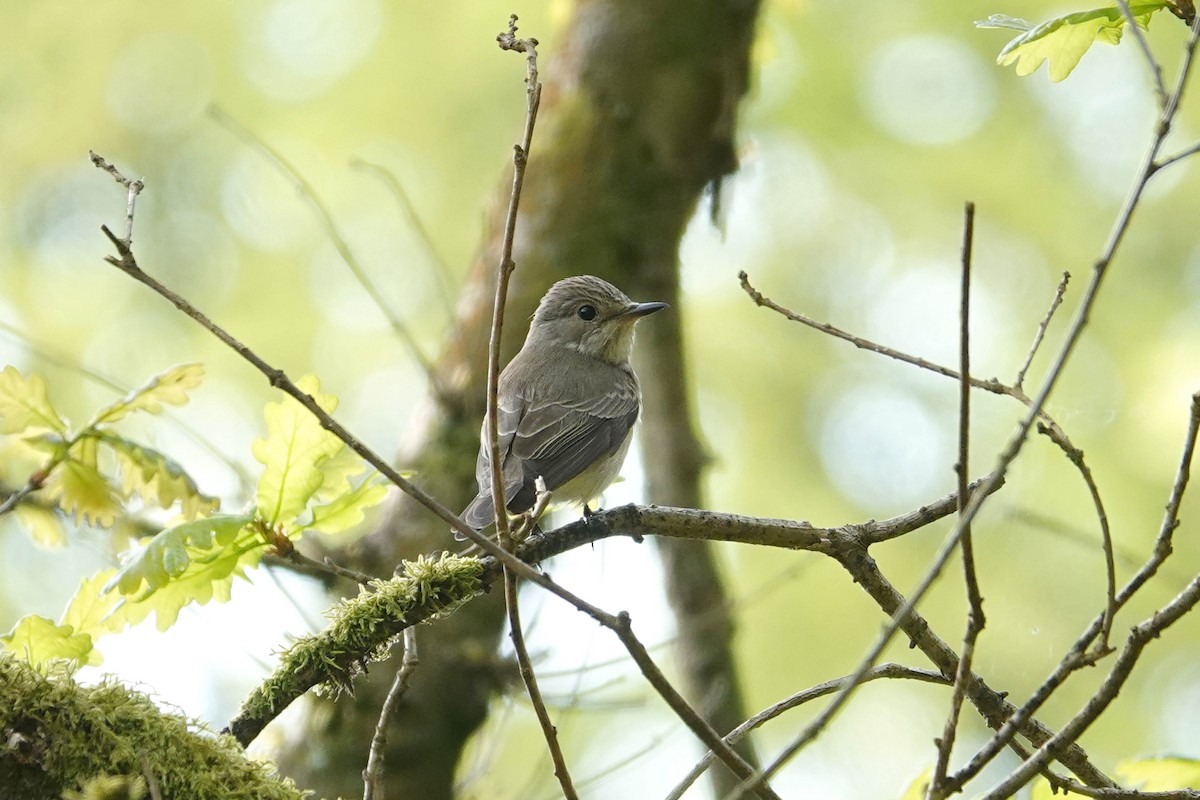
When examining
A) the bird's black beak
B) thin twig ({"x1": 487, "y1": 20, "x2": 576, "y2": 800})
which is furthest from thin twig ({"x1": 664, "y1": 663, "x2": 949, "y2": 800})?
the bird's black beak

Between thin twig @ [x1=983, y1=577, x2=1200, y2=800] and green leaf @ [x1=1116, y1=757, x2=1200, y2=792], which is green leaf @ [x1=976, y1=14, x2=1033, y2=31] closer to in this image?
thin twig @ [x1=983, y1=577, x2=1200, y2=800]

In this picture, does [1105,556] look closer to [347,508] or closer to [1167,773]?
[1167,773]

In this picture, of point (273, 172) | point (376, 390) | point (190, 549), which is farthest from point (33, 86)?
point (190, 549)

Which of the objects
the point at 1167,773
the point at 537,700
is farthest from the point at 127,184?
the point at 1167,773

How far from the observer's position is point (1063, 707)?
7965 mm

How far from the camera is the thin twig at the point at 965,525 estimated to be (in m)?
1.79

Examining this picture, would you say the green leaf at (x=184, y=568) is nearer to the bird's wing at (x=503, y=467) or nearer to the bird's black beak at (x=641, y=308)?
the bird's wing at (x=503, y=467)

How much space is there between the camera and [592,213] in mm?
5262

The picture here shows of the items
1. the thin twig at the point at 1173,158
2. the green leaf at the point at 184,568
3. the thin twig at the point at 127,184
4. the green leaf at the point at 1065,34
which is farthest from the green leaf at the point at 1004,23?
the green leaf at the point at 184,568

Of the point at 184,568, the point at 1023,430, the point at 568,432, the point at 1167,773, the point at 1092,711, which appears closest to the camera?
the point at 1023,430

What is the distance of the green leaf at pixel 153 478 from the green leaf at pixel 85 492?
78 millimetres

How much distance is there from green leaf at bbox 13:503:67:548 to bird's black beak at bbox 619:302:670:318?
2.65m

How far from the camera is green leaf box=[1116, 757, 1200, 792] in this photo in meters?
2.81

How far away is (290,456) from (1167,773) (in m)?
2.20
